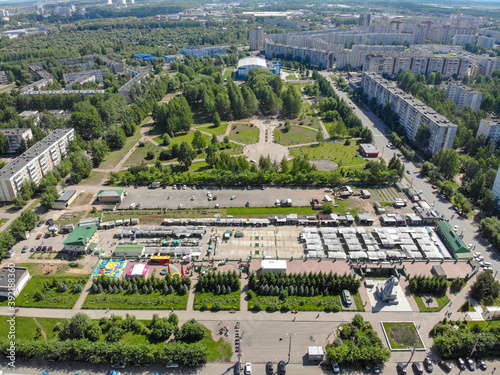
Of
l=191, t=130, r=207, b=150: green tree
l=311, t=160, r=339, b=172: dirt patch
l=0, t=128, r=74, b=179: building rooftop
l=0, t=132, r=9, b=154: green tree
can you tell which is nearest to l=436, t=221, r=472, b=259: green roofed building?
l=311, t=160, r=339, b=172: dirt patch

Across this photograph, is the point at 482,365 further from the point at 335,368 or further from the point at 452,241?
the point at 452,241

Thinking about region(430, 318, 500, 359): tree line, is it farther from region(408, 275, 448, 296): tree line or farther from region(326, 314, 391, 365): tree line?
region(408, 275, 448, 296): tree line

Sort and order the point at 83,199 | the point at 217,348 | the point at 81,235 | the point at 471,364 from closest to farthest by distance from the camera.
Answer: the point at 471,364, the point at 217,348, the point at 81,235, the point at 83,199

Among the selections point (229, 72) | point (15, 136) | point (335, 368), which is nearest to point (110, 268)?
point (335, 368)

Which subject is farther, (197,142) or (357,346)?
(197,142)

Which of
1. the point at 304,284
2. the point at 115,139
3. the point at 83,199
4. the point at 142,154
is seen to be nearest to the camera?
the point at 304,284

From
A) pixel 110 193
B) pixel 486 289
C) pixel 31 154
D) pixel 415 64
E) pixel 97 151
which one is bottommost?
pixel 110 193
